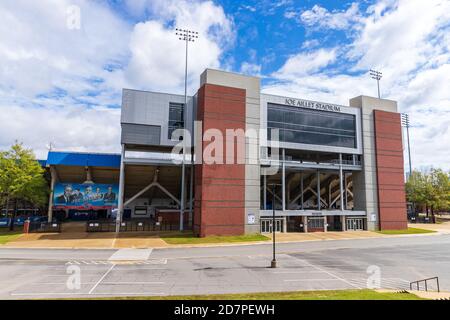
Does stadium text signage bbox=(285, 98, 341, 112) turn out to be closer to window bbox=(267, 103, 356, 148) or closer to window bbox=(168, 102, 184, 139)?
window bbox=(267, 103, 356, 148)

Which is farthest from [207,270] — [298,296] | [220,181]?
[220,181]

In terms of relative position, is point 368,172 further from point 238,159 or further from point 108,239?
point 108,239

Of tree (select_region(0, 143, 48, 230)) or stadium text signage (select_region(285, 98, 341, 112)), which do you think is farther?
stadium text signage (select_region(285, 98, 341, 112))

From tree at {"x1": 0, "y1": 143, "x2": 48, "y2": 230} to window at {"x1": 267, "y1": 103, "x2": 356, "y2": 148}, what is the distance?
36457mm

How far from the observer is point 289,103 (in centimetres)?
4697

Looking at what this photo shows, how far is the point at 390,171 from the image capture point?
173 feet

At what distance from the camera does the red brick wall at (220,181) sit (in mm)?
39438

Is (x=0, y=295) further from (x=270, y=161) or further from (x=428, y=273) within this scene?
(x=270, y=161)

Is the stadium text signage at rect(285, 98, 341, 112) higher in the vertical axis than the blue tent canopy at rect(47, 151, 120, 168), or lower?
higher

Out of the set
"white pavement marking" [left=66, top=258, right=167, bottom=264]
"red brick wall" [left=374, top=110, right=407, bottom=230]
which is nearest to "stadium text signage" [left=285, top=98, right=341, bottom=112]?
"red brick wall" [left=374, top=110, right=407, bottom=230]

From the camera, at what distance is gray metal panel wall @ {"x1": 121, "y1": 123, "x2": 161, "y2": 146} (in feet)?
141

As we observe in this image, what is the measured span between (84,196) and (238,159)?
103 ft
